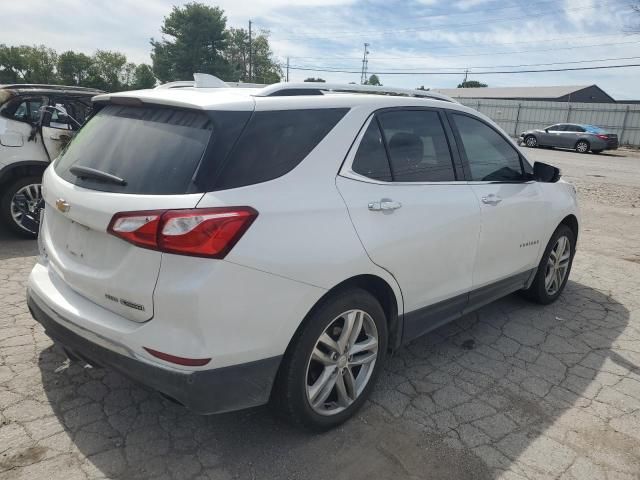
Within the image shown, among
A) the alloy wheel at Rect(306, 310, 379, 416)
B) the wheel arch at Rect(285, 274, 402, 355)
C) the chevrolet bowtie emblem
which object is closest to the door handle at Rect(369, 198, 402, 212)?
the wheel arch at Rect(285, 274, 402, 355)

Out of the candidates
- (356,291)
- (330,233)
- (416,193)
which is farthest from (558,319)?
(330,233)

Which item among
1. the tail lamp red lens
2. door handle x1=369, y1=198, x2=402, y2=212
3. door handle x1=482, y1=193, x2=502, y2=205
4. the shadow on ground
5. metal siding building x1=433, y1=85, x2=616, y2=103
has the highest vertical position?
metal siding building x1=433, y1=85, x2=616, y2=103

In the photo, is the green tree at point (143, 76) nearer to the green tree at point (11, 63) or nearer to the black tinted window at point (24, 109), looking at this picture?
the green tree at point (11, 63)

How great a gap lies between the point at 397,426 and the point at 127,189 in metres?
1.89

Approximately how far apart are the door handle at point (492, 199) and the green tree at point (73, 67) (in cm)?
7829

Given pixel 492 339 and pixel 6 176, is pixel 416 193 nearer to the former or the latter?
pixel 492 339

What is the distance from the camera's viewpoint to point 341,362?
2.64 m

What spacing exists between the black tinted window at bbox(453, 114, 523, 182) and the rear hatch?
1.84m

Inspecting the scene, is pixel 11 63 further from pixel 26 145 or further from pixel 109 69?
pixel 26 145

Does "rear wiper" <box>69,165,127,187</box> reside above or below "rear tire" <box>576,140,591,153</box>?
above

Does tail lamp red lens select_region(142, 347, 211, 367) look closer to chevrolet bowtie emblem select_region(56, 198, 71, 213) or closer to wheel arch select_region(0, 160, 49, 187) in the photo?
chevrolet bowtie emblem select_region(56, 198, 71, 213)

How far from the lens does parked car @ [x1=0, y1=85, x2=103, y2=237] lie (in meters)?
5.69

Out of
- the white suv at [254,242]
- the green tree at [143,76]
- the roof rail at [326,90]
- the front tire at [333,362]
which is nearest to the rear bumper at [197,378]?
the white suv at [254,242]

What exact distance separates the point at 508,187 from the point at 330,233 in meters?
1.95
